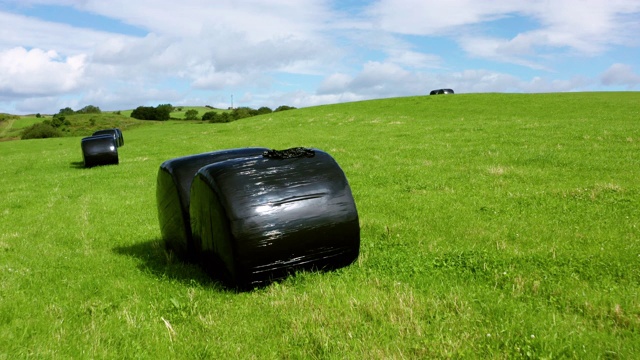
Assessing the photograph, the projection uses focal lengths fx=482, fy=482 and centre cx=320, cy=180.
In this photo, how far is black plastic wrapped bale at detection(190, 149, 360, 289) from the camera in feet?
18.7

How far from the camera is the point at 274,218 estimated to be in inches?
227

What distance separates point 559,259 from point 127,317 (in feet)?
17.8

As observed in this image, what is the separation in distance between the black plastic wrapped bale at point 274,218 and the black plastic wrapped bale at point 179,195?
857 mm

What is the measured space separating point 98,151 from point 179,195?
19296mm

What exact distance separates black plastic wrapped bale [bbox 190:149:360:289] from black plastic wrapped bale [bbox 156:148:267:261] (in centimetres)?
86

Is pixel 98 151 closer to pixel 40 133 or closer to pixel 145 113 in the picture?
pixel 40 133

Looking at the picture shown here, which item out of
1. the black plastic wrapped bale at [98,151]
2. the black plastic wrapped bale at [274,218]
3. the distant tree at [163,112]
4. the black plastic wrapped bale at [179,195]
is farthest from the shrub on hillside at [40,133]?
the black plastic wrapped bale at [274,218]

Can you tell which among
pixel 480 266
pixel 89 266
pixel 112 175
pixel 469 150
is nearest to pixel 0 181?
pixel 112 175

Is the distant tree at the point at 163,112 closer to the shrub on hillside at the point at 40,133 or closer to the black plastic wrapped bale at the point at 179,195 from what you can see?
the shrub on hillside at the point at 40,133

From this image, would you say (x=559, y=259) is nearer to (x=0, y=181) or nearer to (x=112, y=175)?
(x=112, y=175)

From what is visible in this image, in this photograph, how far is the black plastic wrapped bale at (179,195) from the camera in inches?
287

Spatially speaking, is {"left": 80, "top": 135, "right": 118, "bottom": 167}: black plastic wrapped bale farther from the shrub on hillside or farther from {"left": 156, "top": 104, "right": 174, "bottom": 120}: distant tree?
{"left": 156, "top": 104, "right": 174, "bottom": 120}: distant tree

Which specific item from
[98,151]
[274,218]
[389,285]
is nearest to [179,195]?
[274,218]

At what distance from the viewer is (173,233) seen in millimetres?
7824
